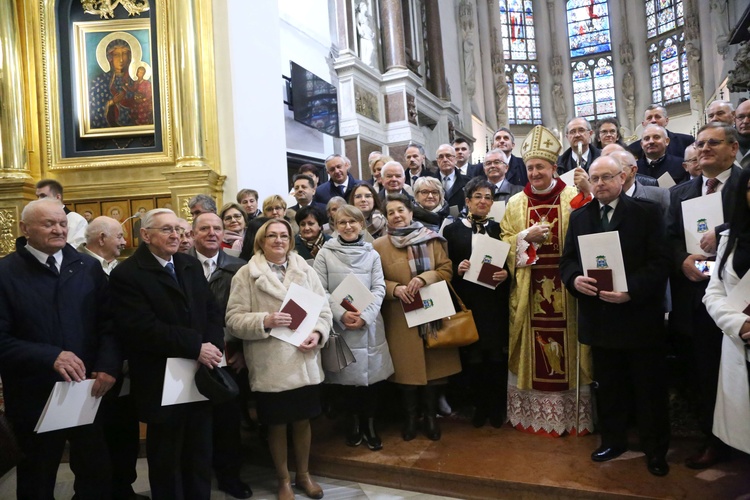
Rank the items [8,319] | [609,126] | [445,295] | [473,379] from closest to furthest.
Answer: [8,319] < [445,295] < [473,379] < [609,126]

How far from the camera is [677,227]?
3.14 meters

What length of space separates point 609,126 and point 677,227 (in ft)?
7.29

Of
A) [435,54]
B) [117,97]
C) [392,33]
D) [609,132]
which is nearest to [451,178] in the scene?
[609,132]

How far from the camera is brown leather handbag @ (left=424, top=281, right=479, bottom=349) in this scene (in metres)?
3.53

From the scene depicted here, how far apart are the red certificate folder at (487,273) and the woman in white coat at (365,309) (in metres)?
0.62

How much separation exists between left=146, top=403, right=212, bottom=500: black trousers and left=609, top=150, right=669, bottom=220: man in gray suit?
106 inches

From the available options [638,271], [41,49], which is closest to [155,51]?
[41,49]

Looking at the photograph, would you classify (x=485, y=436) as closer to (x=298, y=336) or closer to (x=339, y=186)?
(x=298, y=336)

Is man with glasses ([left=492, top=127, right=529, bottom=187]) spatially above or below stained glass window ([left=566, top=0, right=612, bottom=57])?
below

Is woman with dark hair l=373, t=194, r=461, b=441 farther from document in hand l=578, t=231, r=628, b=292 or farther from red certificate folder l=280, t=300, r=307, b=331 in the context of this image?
document in hand l=578, t=231, r=628, b=292

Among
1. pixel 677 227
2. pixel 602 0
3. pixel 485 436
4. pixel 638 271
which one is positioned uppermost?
pixel 602 0

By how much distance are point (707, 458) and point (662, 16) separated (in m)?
22.3

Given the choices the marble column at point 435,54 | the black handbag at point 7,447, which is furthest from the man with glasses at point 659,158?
the marble column at point 435,54

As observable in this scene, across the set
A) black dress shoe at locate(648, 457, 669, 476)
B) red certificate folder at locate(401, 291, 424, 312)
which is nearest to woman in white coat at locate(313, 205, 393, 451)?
red certificate folder at locate(401, 291, 424, 312)
